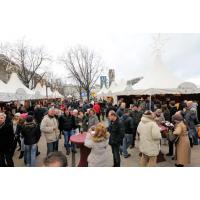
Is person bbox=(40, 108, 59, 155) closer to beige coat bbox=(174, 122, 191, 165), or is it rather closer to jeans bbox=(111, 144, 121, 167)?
jeans bbox=(111, 144, 121, 167)

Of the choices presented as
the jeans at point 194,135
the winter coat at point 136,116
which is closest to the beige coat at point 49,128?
the winter coat at point 136,116

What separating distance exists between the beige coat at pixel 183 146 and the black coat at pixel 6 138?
14.2ft

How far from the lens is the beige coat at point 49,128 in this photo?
7.00 m

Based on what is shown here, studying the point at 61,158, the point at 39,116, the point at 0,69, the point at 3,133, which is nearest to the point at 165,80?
the point at 39,116

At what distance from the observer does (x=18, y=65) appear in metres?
32.8

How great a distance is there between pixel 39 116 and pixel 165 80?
6307 millimetres

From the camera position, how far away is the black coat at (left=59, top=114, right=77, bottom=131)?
8.07 metres

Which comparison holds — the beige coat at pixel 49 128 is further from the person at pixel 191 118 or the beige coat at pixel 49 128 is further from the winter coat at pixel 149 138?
the person at pixel 191 118

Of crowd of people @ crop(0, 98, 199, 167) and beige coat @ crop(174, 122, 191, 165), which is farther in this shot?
beige coat @ crop(174, 122, 191, 165)

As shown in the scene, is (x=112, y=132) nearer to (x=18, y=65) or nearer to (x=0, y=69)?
(x=18, y=65)

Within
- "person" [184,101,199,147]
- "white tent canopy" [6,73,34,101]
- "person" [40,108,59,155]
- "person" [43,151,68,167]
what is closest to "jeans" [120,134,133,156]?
"person" [40,108,59,155]

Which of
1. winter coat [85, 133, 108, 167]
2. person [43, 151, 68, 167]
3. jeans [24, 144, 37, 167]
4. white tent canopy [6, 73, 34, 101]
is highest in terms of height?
white tent canopy [6, 73, 34, 101]

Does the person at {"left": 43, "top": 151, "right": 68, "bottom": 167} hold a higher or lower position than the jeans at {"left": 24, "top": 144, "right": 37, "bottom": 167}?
higher

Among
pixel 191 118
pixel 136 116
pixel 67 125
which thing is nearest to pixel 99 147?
pixel 67 125
